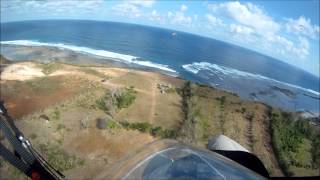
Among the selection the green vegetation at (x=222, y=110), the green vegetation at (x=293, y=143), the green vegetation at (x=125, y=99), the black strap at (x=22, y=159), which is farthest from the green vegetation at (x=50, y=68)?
the black strap at (x=22, y=159)

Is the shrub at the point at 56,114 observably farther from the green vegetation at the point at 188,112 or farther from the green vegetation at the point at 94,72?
the green vegetation at the point at 94,72

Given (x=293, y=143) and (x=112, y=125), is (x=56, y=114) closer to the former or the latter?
(x=112, y=125)

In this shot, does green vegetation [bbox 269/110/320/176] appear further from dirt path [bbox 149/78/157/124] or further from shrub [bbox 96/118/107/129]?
shrub [bbox 96/118/107/129]

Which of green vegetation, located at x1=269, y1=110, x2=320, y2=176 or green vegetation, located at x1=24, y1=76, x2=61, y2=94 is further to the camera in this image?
green vegetation, located at x1=24, y1=76, x2=61, y2=94

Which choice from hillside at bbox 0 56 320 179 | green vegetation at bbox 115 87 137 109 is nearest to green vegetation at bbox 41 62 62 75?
hillside at bbox 0 56 320 179

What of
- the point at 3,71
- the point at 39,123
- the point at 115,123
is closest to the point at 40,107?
the point at 39,123

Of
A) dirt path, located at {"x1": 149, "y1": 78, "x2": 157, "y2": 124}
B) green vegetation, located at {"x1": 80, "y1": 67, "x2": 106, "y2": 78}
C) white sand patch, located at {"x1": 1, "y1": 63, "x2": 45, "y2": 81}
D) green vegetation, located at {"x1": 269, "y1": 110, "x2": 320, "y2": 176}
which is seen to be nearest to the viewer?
green vegetation, located at {"x1": 269, "y1": 110, "x2": 320, "y2": 176}
